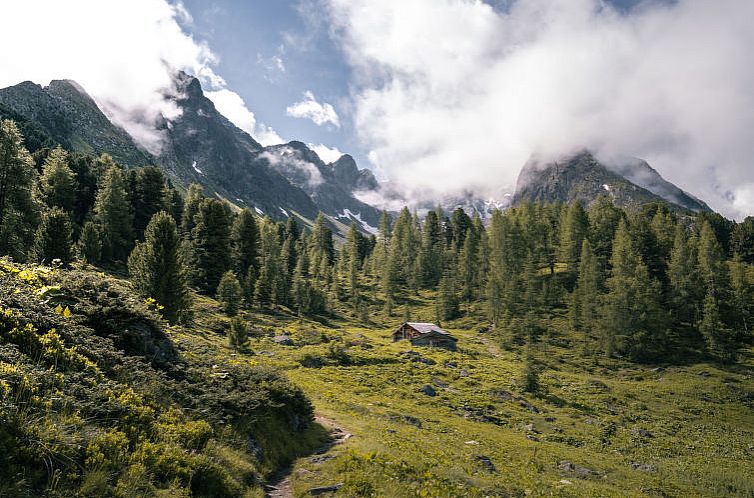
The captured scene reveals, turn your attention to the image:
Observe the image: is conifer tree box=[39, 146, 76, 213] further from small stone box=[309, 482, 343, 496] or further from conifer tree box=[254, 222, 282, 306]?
small stone box=[309, 482, 343, 496]

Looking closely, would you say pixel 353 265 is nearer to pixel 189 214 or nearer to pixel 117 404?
pixel 189 214

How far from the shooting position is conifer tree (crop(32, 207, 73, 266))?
132 feet

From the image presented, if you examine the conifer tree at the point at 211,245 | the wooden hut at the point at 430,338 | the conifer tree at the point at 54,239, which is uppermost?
the conifer tree at the point at 211,245

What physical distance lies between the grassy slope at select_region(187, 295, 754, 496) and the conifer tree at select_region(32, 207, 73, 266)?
17042 millimetres

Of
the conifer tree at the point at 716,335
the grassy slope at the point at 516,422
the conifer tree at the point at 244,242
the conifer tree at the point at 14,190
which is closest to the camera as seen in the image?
the grassy slope at the point at 516,422

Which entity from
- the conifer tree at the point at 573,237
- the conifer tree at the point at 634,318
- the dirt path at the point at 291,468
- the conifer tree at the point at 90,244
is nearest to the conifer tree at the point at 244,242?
the conifer tree at the point at 90,244

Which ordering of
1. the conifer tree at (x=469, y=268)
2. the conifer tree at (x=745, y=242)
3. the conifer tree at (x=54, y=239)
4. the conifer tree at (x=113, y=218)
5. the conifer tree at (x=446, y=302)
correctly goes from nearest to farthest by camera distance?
the conifer tree at (x=54, y=239)
the conifer tree at (x=113, y=218)
the conifer tree at (x=446, y=302)
the conifer tree at (x=469, y=268)
the conifer tree at (x=745, y=242)

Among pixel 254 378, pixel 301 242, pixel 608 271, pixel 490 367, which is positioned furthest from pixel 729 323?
pixel 301 242

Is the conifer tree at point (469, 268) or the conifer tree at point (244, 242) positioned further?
the conifer tree at point (469, 268)

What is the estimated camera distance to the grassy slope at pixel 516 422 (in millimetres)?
15773

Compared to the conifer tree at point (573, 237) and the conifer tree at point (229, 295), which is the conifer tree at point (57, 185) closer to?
the conifer tree at point (229, 295)

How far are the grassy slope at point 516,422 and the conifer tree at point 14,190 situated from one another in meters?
20.9

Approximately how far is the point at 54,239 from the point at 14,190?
270 inches

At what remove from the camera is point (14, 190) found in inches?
1620
